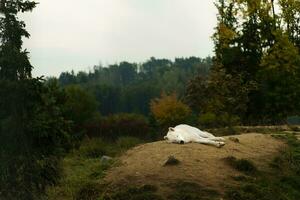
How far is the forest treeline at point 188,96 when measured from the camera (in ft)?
38.2

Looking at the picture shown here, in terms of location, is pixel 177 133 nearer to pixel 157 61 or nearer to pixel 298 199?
pixel 298 199

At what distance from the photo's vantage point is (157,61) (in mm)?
176125

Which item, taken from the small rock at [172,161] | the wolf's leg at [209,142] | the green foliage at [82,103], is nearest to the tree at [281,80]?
the wolf's leg at [209,142]

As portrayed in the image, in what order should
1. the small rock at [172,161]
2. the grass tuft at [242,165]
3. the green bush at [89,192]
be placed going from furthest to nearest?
the grass tuft at [242,165] < the small rock at [172,161] < the green bush at [89,192]

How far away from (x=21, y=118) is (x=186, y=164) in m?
4.53

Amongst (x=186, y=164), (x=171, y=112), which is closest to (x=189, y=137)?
(x=186, y=164)

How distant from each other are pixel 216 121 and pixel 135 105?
74.8 m

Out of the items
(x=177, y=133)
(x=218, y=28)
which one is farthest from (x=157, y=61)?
(x=177, y=133)

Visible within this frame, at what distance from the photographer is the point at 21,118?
38.3ft

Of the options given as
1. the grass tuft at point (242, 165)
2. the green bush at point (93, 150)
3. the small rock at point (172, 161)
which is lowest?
the green bush at point (93, 150)

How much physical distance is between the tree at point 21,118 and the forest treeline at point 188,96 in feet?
0.06

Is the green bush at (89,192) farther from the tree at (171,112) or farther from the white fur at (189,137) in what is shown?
the tree at (171,112)

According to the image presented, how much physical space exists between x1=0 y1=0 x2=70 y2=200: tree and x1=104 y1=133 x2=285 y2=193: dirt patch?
8.57 feet

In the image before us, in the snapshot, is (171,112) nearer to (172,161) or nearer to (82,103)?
(82,103)
